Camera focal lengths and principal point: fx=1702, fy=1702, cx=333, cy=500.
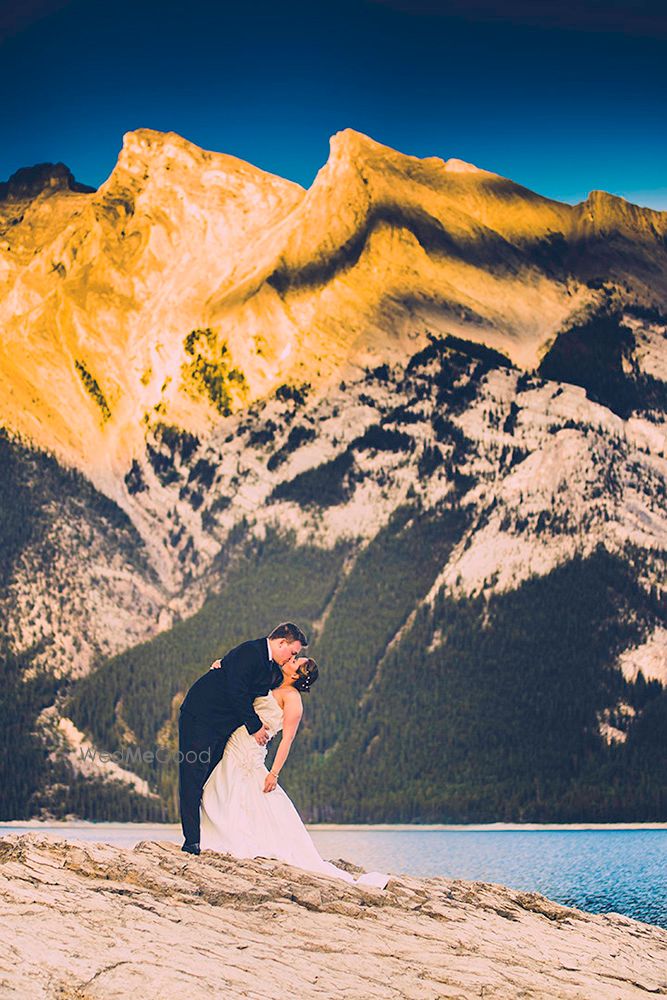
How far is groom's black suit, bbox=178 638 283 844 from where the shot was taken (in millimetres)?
32094

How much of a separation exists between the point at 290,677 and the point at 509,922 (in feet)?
20.9

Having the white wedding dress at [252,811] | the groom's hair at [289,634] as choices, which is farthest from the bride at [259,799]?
the groom's hair at [289,634]

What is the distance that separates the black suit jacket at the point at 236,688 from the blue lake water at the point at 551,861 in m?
42.0

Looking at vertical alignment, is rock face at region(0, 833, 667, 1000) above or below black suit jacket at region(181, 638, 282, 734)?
below

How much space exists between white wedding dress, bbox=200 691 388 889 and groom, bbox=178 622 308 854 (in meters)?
0.22

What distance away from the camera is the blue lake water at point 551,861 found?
97000 mm

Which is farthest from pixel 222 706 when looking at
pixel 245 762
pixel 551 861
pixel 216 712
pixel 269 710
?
pixel 551 861

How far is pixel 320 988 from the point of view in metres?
26.4

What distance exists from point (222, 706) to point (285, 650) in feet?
5.60

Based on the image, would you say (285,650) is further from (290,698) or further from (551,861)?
(551,861)

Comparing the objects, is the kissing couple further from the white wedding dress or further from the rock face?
the rock face

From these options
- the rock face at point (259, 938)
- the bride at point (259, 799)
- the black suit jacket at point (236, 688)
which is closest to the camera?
the rock face at point (259, 938)

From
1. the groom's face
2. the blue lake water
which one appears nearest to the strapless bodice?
the groom's face

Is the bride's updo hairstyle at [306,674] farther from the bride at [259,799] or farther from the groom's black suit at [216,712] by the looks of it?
the groom's black suit at [216,712]
